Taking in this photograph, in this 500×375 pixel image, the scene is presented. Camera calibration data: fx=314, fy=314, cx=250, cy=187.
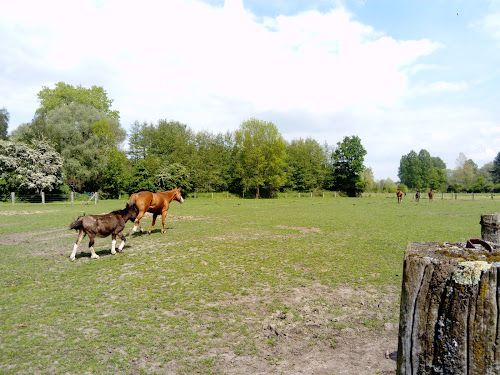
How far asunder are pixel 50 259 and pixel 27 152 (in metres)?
34.8

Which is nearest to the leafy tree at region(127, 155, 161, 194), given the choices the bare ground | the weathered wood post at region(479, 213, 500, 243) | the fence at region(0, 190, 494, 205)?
the fence at region(0, 190, 494, 205)

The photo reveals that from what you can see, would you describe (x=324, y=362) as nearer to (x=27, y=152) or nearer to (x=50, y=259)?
(x=50, y=259)

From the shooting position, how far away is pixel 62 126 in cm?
4247

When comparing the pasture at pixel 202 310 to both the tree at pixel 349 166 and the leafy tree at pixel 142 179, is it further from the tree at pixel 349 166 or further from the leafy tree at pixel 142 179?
the tree at pixel 349 166

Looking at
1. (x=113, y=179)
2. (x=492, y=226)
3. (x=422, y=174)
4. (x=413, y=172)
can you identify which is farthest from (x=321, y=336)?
(x=413, y=172)

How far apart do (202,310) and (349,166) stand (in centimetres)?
6871

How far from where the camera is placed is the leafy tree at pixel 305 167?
67375 mm

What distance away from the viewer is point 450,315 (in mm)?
1158

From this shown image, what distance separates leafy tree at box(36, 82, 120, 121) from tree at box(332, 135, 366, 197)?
164ft

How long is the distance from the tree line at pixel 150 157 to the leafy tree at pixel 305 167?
0.22m

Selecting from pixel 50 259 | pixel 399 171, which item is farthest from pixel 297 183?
pixel 399 171

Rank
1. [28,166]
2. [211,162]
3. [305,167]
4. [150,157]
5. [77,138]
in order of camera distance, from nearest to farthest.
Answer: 1. [28,166]
2. [77,138]
3. [150,157]
4. [211,162]
5. [305,167]

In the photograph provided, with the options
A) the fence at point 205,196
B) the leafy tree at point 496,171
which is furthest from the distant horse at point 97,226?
the leafy tree at point 496,171

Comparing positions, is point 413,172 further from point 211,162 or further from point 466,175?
point 211,162
